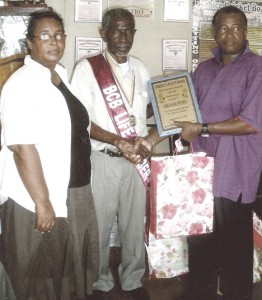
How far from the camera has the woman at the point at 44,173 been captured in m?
1.63

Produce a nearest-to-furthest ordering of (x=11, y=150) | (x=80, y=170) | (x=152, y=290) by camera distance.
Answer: (x=11, y=150) < (x=80, y=170) < (x=152, y=290)

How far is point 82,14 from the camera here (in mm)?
2881

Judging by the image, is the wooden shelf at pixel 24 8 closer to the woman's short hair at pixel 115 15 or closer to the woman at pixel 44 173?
the woman's short hair at pixel 115 15

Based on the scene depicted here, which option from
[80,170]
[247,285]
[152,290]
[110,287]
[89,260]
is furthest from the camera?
[152,290]

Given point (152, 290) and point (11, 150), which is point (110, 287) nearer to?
point (152, 290)

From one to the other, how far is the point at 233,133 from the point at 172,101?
421 millimetres

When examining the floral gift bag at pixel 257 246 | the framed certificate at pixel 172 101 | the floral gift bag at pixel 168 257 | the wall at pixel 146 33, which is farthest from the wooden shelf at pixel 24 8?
the floral gift bag at pixel 257 246

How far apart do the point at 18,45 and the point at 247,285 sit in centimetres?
223

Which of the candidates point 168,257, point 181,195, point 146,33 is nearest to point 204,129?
point 181,195

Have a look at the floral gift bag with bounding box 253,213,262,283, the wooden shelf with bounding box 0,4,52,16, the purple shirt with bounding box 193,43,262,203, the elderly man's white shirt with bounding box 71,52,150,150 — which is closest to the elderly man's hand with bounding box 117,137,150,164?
the elderly man's white shirt with bounding box 71,52,150,150

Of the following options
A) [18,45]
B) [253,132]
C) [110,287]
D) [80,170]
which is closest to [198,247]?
[110,287]

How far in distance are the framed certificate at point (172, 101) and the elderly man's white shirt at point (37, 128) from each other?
66 cm

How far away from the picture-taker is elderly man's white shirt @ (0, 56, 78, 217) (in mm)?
1606

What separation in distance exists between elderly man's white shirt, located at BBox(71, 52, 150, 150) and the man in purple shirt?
1.13 feet
